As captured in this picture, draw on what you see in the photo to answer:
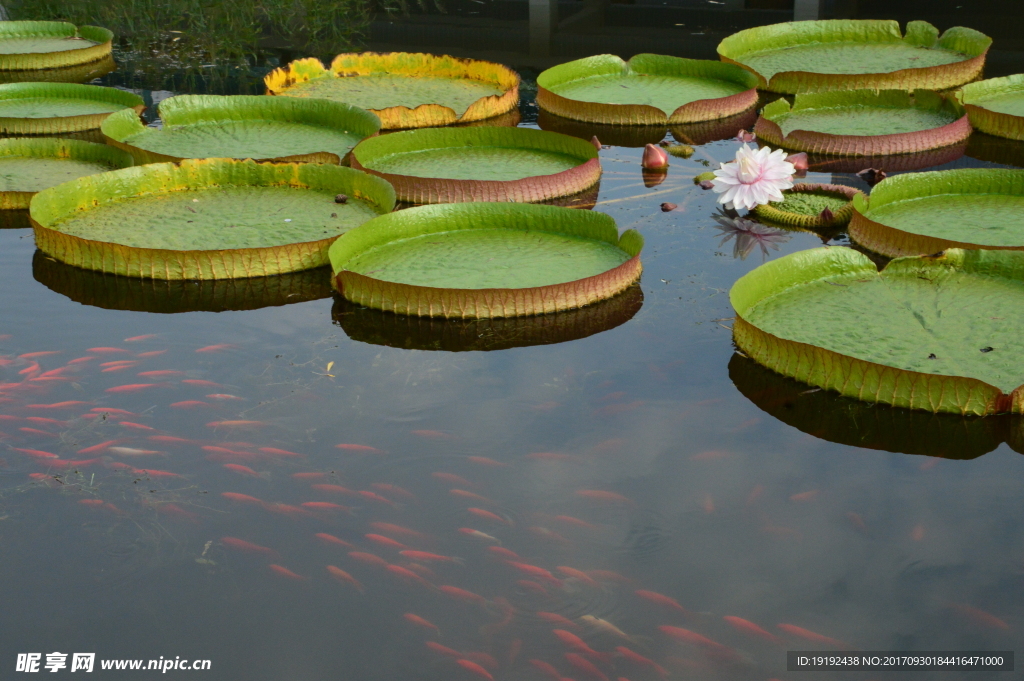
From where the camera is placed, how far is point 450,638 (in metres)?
2.18

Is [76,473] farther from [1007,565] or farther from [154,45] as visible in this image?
[154,45]

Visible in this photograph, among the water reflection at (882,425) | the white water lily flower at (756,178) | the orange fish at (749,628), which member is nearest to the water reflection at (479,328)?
the water reflection at (882,425)

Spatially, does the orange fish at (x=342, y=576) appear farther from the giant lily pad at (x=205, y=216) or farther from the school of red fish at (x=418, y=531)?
the giant lily pad at (x=205, y=216)

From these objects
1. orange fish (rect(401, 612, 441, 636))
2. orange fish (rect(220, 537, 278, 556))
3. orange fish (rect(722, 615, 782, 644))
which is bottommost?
orange fish (rect(401, 612, 441, 636))

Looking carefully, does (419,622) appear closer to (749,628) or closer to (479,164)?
(749,628)

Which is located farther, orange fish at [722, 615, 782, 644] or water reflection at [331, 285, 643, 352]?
water reflection at [331, 285, 643, 352]

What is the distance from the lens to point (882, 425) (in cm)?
286

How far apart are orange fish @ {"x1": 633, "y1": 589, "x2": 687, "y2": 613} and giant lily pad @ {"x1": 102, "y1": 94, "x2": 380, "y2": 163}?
2987 mm

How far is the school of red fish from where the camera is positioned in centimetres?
214

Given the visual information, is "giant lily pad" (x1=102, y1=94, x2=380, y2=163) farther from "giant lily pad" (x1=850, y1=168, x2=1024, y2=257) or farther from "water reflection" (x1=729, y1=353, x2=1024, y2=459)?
"water reflection" (x1=729, y1=353, x2=1024, y2=459)

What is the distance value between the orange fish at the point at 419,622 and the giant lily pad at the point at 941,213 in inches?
92.4

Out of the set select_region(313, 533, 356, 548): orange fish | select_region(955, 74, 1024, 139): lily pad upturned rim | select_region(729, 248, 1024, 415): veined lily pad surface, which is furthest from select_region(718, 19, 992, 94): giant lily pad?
select_region(313, 533, 356, 548): orange fish

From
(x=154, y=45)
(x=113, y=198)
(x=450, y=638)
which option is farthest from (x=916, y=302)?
(x=154, y=45)

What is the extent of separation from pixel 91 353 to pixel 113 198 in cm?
123
